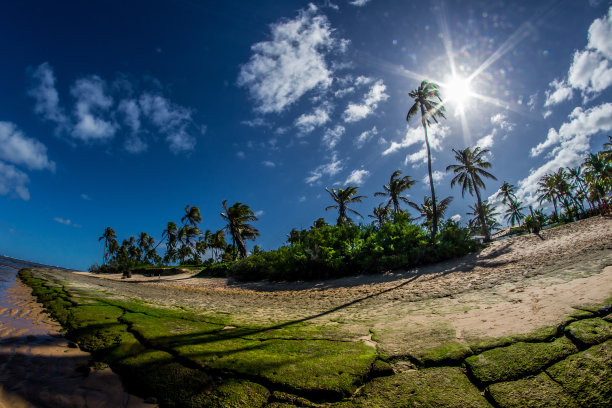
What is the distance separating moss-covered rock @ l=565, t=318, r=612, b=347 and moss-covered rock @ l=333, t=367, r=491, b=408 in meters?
1.32

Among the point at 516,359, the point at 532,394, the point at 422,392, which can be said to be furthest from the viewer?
the point at 516,359

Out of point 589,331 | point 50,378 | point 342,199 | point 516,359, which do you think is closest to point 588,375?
point 516,359

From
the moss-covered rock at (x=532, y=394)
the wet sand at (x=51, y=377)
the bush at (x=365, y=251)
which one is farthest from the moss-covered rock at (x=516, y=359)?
the bush at (x=365, y=251)

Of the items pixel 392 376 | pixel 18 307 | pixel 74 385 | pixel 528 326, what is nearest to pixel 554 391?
pixel 392 376

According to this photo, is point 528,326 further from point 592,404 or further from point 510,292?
point 510,292

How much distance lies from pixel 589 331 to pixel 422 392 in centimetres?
206

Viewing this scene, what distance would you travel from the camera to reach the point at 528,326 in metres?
2.95

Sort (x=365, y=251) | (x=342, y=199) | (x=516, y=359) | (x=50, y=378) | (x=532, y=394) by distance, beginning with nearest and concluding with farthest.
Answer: (x=532, y=394)
(x=516, y=359)
(x=50, y=378)
(x=365, y=251)
(x=342, y=199)

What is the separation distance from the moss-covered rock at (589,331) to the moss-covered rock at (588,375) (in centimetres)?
10

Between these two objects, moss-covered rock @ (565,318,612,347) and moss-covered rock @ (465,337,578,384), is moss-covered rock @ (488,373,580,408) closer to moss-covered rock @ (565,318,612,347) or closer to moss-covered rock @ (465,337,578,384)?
moss-covered rock @ (465,337,578,384)

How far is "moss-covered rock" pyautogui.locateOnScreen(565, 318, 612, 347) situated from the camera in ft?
7.61

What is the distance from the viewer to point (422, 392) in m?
1.91

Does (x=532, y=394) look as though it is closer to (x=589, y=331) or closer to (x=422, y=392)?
(x=422, y=392)

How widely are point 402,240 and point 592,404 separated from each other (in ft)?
42.8
